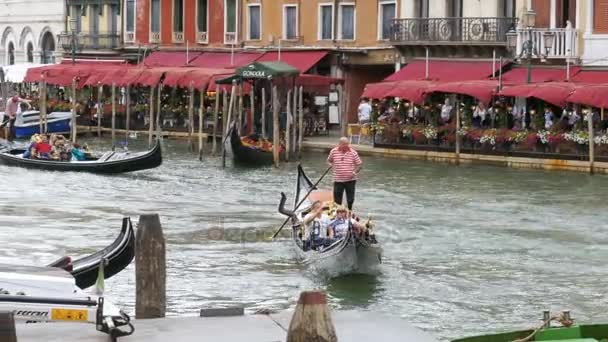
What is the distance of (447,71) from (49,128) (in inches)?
346

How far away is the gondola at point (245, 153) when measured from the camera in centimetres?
2203

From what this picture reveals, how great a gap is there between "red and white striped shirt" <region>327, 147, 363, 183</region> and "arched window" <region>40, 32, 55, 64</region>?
83.8 feet

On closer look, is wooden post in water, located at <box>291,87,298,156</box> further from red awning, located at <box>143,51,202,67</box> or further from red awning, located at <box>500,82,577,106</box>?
red awning, located at <box>143,51,202,67</box>

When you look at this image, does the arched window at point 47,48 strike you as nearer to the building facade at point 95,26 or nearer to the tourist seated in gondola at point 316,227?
the building facade at point 95,26

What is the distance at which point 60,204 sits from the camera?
17312 mm

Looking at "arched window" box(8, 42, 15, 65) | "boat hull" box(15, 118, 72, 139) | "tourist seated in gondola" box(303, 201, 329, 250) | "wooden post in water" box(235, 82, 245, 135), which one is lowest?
"tourist seated in gondola" box(303, 201, 329, 250)

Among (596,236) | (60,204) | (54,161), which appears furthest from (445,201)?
(54,161)

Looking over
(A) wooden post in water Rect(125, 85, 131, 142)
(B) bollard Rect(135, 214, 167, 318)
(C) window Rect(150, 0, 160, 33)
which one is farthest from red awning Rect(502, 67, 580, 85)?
(B) bollard Rect(135, 214, 167, 318)

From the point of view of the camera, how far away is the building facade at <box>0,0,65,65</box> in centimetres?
3797

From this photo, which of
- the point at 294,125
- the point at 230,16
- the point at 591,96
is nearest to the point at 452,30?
the point at 294,125

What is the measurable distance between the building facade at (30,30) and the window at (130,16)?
3.67 metres

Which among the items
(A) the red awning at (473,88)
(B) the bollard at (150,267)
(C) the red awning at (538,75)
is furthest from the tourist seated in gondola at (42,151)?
(B) the bollard at (150,267)

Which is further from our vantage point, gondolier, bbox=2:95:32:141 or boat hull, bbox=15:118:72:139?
boat hull, bbox=15:118:72:139

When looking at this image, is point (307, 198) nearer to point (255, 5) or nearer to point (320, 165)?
point (320, 165)
